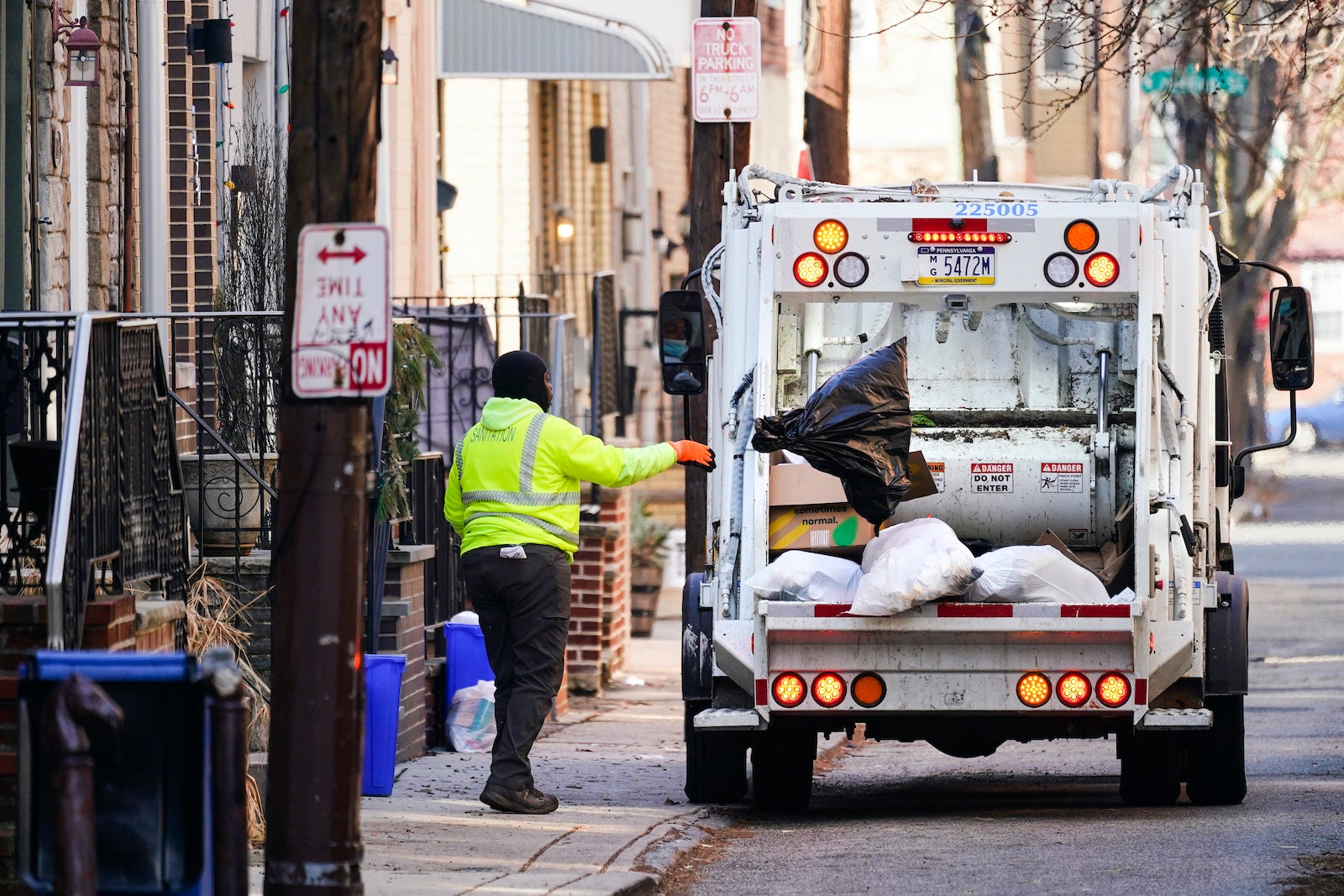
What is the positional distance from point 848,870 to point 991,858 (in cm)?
50

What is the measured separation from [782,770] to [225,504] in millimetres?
2672

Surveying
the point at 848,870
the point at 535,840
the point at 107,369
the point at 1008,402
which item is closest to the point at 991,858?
the point at 848,870

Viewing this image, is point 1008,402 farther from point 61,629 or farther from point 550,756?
point 61,629

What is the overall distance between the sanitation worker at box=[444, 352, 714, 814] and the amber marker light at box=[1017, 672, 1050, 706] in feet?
4.64

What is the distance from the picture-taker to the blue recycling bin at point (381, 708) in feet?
29.5

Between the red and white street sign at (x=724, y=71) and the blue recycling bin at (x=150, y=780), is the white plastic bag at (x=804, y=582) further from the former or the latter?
the red and white street sign at (x=724, y=71)

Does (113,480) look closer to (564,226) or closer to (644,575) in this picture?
(644,575)

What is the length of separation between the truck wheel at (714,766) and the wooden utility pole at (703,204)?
297 cm

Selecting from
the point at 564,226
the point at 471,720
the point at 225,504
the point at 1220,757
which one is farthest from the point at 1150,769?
the point at 564,226

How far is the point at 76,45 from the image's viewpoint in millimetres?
9938

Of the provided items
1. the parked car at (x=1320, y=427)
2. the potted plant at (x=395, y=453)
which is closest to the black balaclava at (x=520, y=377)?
the potted plant at (x=395, y=453)

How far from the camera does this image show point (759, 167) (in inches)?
372

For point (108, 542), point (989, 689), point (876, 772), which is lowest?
point (876, 772)

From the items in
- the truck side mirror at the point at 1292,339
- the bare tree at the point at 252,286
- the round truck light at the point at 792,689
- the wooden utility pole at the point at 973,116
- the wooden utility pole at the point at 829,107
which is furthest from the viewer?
the wooden utility pole at the point at 973,116
